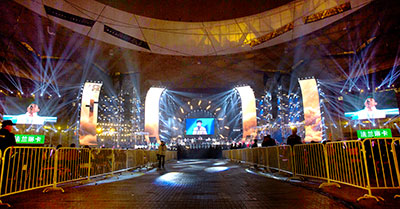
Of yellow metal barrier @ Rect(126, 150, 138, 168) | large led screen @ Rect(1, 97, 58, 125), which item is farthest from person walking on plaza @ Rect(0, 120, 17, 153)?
large led screen @ Rect(1, 97, 58, 125)

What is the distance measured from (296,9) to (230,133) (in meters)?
15.4

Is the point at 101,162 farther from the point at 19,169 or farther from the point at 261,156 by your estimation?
the point at 261,156

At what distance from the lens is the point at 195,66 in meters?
18.3

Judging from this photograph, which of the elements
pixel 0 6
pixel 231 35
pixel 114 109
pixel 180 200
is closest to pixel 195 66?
pixel 231 35

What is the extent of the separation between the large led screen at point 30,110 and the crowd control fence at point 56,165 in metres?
11.9

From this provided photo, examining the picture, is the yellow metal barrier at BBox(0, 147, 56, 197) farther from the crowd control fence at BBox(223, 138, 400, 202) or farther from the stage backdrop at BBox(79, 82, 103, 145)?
the stage backdrop at BBox(79, 82, 103, 145)

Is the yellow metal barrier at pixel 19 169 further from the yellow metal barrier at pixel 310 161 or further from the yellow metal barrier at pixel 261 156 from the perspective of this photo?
the yellow metal barrier at pixel 261 156

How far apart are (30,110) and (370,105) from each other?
25029 mm

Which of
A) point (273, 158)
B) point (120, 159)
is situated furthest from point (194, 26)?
point (273, 158)

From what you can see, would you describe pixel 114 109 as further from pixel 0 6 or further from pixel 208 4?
pixel 208 4

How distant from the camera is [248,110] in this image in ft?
71.6

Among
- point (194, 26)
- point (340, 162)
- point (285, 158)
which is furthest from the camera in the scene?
point (194, 26)

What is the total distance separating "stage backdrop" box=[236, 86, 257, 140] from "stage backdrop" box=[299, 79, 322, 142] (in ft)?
17.4

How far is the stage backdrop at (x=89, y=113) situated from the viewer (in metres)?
17.1
